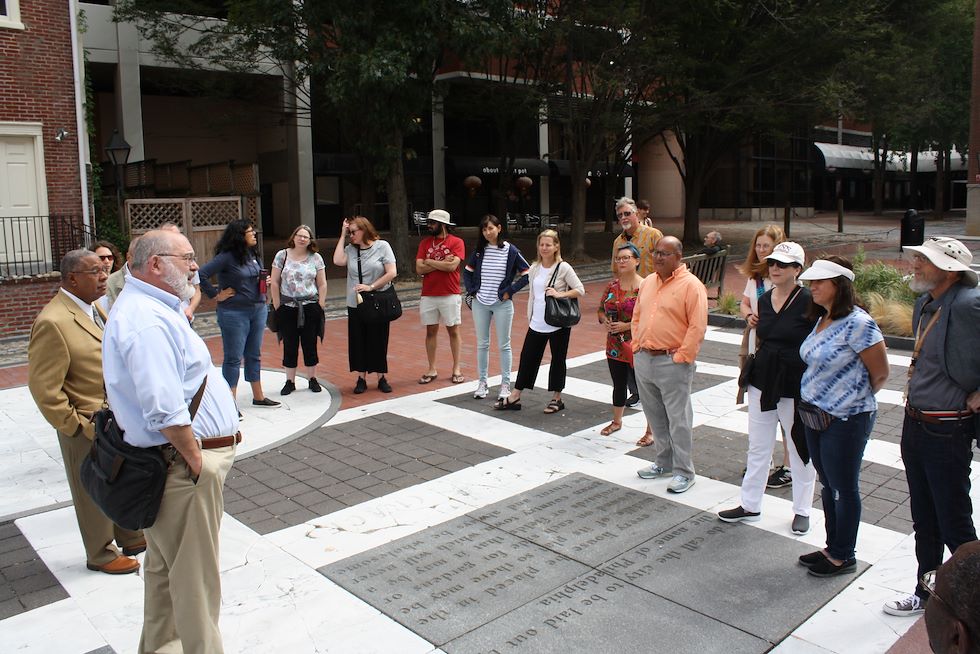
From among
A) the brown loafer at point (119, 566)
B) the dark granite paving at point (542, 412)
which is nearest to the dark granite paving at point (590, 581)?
the brown loafer at point (119, 566)

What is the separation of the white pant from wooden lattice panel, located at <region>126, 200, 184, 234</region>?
1527 centimetres

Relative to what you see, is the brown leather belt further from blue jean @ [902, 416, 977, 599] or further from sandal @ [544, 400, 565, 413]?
sandal @ [544, 400, 565, 413]

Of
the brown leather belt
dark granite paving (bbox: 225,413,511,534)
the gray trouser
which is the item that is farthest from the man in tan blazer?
the brown leather belt

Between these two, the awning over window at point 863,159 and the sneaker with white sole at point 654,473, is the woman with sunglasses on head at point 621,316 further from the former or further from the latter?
the awning over window at point 863,159

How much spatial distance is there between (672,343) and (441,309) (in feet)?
12.9

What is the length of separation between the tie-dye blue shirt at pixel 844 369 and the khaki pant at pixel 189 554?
9.57 feet

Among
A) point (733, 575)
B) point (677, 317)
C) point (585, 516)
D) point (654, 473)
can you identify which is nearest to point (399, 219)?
point (654, 473)

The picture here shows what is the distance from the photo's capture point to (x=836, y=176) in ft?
174

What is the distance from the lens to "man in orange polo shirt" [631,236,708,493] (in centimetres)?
572

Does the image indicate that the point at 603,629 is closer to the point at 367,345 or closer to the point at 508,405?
the point at 508,405

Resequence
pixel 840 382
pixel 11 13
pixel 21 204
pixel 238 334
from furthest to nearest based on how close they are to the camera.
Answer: pixel 21 204
pixel 11 13
pixel 238 334
pixel 840 382

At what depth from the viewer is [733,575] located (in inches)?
183

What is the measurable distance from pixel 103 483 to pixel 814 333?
350 centimetres

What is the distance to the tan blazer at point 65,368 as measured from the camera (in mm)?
4488
